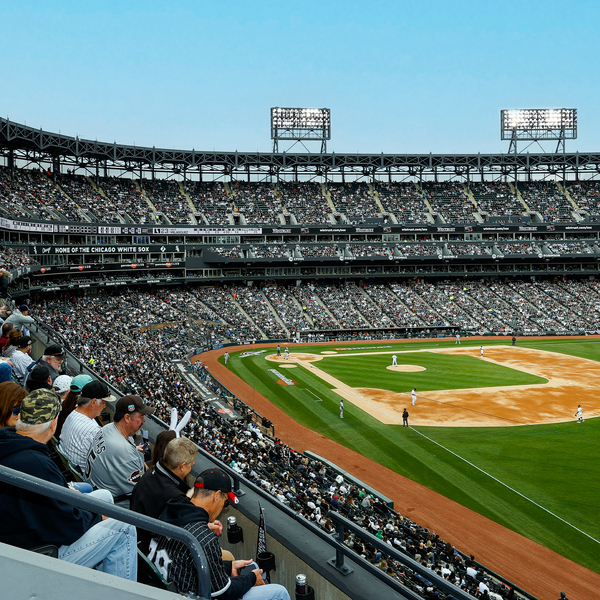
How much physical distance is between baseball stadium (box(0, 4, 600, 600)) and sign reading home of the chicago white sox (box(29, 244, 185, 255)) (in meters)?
0.28

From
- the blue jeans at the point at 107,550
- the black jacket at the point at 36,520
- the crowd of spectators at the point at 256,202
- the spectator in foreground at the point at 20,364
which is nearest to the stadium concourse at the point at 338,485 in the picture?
the spectator in foreground at the point at 20,364

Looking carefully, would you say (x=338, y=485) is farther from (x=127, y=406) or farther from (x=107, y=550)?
(x=107, y=550)

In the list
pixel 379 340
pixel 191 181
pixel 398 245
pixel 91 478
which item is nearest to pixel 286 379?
pixel 379 340

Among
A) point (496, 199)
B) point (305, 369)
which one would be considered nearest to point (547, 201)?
point (496, 199)

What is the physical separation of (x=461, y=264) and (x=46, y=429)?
73456 mm

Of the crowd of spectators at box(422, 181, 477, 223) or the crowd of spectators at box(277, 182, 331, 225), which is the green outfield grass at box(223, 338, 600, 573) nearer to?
the crowd of spectators at box(277, 182, 331, 225)

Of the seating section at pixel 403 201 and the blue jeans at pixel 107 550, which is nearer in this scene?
the blue jeans at pixel 107 550

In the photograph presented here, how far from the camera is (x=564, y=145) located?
8225 cm

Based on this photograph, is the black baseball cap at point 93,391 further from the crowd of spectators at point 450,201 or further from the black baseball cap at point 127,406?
the crowd of spectators at point 450,201

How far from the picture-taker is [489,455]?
2338cm

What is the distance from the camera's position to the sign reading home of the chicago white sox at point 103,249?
49.9 metres

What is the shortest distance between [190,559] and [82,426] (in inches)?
126

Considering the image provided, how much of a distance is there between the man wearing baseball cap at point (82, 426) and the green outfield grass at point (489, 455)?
15.6 m

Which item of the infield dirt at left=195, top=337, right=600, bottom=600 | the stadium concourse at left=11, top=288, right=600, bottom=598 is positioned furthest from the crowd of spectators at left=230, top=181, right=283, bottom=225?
the infield dirt at left=195, top=337, right=600, bottom=600
